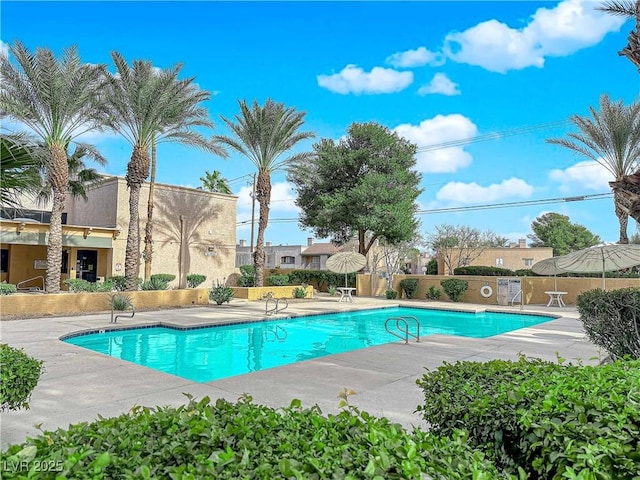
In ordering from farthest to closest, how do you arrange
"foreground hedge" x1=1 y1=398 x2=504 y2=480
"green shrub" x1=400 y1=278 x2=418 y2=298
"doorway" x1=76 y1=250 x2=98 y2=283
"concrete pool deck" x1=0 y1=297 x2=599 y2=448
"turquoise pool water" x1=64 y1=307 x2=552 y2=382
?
1. "green shrub" x1=400 y1=278 x2=418 y2=298
2. "doorway" x1=76 y1=250 x2=98 y2=283
3. "turquoise pool water" x1=64 y1=307 x2=552 y2=382
4. "concrete pool deck" x1=0 y1=297 x2=599 y2=448
5. "foreground hedge" x1=1 y1=398 x2=504 y2=480

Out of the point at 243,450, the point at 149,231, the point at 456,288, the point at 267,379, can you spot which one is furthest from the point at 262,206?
the point at 243,450

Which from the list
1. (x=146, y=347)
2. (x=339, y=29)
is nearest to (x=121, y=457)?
(x=146, y=347)

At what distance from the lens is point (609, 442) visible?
2053 mm

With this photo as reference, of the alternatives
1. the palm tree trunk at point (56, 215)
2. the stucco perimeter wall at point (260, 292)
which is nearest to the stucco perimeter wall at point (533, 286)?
the stucco perimeter wall at point (260, 292)

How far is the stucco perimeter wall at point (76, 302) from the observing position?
13273mm

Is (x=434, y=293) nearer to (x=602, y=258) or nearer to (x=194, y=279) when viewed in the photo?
(x=602, y=258)

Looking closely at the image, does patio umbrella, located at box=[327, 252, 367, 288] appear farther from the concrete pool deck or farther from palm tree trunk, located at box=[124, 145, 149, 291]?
the concrete pool deck

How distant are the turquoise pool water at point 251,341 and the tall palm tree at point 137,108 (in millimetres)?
6005

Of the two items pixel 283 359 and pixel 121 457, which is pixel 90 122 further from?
pixel 121 457

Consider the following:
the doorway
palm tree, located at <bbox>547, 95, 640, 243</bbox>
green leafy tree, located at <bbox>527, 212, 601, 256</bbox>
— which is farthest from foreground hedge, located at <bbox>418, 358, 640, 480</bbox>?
green leafy tree, located at <bbox>527, 212, 601, 256</bbox>

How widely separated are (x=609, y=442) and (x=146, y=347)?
994 cm

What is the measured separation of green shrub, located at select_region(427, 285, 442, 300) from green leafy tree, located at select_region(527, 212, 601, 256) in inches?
1364

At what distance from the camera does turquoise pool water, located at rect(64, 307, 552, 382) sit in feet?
28.9

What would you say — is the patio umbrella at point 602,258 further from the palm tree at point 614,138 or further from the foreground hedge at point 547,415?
the foreground hedge at point 547,415
